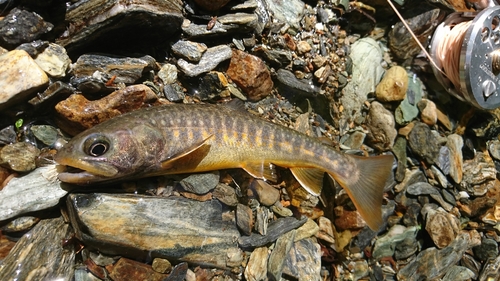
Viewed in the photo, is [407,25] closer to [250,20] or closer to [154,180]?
[250,20]

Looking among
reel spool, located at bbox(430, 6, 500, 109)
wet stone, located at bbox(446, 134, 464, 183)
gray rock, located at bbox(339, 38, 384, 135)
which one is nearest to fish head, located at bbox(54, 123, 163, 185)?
gray rock, located at bbox(339, 38, 384, 135)

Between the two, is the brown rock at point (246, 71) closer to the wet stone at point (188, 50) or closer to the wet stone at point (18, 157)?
the wet stone at point (188, 50)

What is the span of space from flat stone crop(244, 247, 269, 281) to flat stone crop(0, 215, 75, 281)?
147 cm

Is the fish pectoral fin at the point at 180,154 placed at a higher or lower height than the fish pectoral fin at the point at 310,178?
higher

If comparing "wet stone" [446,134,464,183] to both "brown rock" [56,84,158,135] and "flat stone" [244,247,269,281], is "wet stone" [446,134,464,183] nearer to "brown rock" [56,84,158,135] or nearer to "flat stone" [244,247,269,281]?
"flat stone" [244,247,269,281]

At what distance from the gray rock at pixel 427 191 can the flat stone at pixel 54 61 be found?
395 centimetres

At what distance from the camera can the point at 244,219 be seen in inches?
150

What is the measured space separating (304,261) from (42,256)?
233cm

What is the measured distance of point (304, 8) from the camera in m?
4.59

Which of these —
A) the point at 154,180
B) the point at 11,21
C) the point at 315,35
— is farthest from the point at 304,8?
the point at 11,21

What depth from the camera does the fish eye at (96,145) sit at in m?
2.94

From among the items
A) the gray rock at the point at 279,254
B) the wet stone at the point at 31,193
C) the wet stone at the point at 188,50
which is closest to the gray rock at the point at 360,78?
the gray rock at the point at 279,254

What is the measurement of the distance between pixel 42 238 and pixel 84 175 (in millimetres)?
615

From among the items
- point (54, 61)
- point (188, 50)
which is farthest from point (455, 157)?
point (54, 61)
